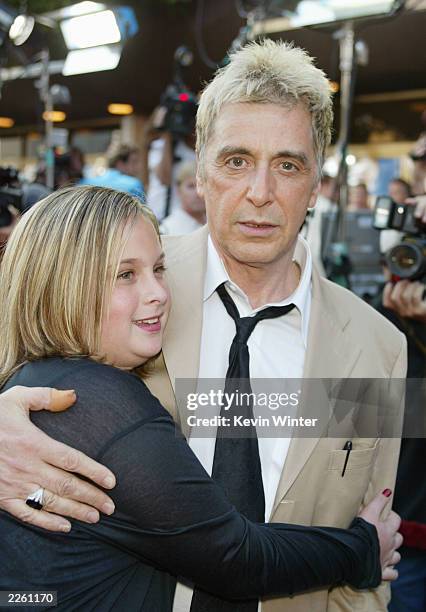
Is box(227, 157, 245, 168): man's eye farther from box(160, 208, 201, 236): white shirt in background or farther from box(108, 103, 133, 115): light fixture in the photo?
box(108, 103, 133, 115): light fixture

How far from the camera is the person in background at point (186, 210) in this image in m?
4.47

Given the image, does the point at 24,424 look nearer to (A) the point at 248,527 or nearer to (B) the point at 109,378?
(B) the point at 109,378

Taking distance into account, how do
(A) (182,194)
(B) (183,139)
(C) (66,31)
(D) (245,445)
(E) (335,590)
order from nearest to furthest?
(D) (245,445), (E) (335,590), (A) (182,194), (B) (183,139), (C) (66,31)

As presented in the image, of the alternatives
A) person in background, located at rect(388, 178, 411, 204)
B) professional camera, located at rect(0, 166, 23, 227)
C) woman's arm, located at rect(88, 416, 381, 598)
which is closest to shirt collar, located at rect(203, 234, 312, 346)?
woman's arm, located at rect(88, 416, 381, 598)

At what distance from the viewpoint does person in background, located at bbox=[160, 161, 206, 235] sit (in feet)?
14.7

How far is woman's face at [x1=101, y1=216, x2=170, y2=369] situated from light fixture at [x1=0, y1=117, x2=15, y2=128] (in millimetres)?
12961

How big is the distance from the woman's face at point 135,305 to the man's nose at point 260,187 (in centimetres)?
29

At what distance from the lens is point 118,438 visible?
1185 mm

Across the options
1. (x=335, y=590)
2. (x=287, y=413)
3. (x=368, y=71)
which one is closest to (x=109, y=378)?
(x=287, y=413)

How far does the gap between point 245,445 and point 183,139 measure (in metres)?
3.77

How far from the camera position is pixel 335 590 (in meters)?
1.67

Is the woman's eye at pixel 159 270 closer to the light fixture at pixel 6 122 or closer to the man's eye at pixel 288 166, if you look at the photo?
the man's eye at pixel 288 166

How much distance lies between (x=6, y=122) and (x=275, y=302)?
13.4m

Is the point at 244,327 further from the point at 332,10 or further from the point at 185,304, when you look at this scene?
the point at 332,10
